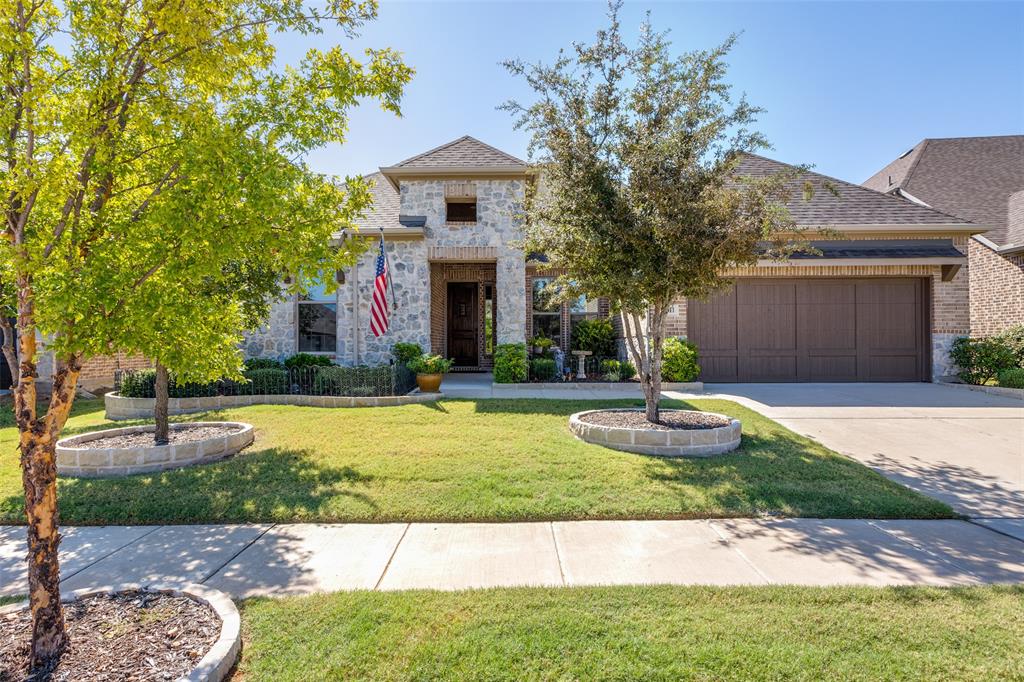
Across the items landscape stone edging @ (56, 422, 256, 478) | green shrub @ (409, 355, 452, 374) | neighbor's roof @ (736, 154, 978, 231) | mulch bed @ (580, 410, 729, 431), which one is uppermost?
neighbor's roof @ (736, 154, 978, 231)

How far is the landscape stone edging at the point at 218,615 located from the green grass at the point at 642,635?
0.10 meters

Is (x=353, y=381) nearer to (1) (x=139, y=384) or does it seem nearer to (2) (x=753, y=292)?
(1) (x=139, y=384)

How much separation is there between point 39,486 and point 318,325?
10.9m

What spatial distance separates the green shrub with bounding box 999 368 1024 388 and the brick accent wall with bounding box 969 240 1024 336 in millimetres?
2678

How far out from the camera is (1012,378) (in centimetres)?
Result: 1109

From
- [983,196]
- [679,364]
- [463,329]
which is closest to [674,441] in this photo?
[679,364]

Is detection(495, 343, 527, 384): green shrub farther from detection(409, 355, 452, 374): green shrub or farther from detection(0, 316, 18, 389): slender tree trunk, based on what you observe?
detection(0, 316, 18, 389): slender tree trunk

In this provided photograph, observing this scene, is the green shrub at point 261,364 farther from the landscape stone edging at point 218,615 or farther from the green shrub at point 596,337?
the landscape stone edging at point 218,615

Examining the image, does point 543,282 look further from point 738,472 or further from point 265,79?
point 265,79

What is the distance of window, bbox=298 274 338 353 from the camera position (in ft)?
42.5

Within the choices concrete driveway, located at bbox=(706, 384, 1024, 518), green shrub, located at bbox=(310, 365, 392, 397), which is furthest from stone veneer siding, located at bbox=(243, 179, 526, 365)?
concrete driveway, located at bbox=(706, 384, 1024, 518)

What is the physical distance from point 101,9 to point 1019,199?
21.5 meters

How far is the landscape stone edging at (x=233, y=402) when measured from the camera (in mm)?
9531

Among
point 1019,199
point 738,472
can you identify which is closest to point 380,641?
point 738,472
